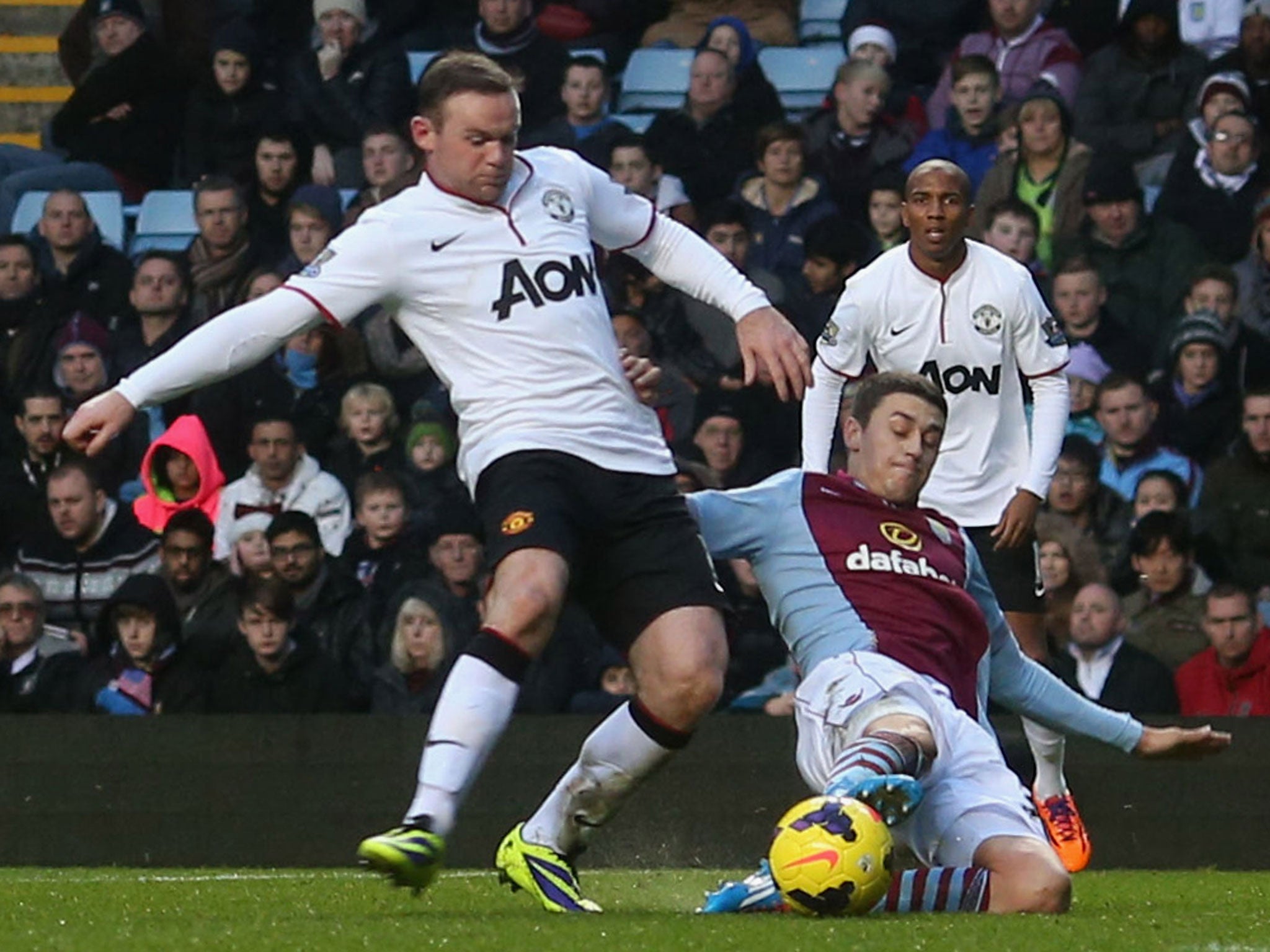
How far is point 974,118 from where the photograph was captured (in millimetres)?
11695

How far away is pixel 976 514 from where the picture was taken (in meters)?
8.15

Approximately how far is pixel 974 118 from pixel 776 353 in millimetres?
5897

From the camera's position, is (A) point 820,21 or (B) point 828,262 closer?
(B) point 828,262

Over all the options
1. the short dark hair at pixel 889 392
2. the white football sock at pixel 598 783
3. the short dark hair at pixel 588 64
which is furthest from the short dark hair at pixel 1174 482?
the white football sock at pixel 598 783

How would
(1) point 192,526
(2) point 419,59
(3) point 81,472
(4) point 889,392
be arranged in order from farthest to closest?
(2) point 419,59 < (3) point 81,472 < (1) point 192,526 < (4) point 889,392

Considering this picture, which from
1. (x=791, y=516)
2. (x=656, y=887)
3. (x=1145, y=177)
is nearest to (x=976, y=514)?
(x=656, y=887)

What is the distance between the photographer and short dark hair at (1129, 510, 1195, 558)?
33.0 ft

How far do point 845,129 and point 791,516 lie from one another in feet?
19.2

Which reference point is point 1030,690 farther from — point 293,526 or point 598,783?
point 293,526

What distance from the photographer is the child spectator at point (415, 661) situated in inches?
401

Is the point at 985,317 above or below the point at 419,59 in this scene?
below

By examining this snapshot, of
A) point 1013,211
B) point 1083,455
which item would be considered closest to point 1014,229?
point 1013,211

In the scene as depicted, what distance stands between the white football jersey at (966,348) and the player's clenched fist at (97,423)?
3.08m

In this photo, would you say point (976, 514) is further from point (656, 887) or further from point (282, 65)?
point (282, 65)
